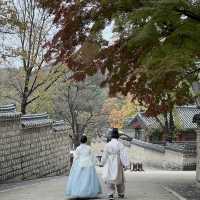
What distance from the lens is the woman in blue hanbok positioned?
1414 cm

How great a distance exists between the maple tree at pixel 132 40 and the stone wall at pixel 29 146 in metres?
5.97

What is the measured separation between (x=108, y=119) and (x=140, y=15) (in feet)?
172

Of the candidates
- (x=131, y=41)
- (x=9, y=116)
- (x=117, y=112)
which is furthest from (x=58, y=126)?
(x=117, y=112)

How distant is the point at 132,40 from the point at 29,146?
41.4 ft

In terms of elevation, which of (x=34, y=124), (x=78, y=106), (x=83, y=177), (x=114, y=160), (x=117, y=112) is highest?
(x=78, y=106)


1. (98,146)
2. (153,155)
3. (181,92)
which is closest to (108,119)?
(153,155)

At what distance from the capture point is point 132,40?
1287 centimetres

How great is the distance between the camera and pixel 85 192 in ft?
46.4

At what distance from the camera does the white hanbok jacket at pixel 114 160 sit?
14.8 meters

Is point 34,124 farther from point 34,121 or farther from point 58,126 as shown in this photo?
point 58,126

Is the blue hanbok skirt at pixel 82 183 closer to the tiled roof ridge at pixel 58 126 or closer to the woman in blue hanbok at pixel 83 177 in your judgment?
the woman in blue hanbok at pixel 83 177

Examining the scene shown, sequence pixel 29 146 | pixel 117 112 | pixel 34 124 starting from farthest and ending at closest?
pixel 117 112, pixel 34 124, pixel 29 146

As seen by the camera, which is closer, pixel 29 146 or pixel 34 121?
pixel 29 146

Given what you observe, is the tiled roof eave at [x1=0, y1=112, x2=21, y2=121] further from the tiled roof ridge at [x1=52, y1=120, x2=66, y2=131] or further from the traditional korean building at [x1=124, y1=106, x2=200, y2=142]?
the traditional korean building at [x1=124, y1=106, x2=200, y2=142]
